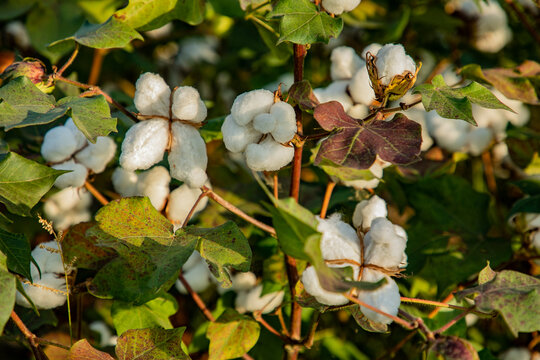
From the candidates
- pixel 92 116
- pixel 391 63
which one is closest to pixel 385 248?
pixel 391 63

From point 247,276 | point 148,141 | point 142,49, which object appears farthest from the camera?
point 142,49

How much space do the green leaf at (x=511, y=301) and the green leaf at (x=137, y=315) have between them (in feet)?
1.89

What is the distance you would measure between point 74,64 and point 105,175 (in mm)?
521

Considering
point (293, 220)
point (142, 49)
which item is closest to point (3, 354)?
point (142, 49)

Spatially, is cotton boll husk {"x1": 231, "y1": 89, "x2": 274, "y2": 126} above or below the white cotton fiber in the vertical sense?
above

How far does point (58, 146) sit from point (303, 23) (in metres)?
0.52

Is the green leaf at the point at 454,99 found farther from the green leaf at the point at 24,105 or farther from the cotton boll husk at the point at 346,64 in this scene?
the green leaf at the point at 24,105

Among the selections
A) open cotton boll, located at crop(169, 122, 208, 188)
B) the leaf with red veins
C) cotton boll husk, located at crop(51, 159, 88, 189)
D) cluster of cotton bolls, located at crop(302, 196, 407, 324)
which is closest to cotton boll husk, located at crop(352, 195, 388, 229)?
cluster of cotton bolls, located at crop(302, 196, 407, 324)

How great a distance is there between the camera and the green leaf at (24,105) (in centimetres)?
83

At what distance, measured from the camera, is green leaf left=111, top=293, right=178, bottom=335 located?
1.04 m

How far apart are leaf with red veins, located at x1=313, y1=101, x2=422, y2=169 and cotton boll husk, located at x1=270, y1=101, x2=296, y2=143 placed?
0.12 ft

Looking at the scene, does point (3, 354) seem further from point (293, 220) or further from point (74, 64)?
point (293, 220)

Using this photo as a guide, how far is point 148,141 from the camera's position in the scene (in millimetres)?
875

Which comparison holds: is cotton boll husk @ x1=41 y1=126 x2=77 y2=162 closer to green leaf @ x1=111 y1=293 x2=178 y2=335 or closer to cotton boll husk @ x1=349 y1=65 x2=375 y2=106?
green leaf @ x1=111 y1=293 x2=178 y2=335
